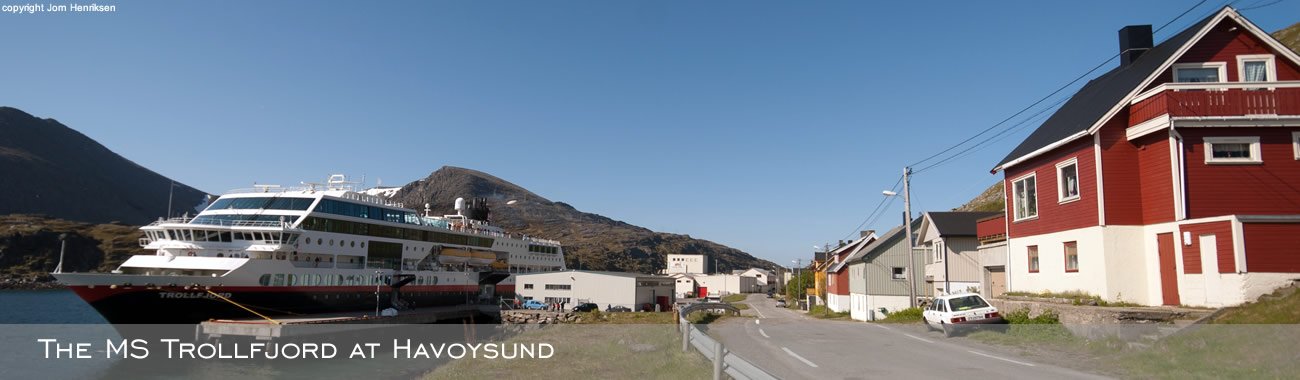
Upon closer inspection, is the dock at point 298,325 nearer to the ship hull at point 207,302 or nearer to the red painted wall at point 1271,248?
the ship hull at point 207,302

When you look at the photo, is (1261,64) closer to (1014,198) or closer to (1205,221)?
(1205,221)

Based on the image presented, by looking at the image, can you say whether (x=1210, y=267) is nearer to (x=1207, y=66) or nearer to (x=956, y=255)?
(x=1207, y=66)

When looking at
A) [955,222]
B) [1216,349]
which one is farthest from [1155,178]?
[955,222]

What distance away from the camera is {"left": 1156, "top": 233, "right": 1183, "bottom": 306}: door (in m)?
16.8

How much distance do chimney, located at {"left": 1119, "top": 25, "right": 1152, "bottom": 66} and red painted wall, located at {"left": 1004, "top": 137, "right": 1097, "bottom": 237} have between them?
4.93 meters

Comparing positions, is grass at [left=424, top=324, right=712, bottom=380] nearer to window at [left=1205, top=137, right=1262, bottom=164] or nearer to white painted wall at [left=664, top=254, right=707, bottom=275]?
window at [left=1205, top=137, right=1262, bottom=164]

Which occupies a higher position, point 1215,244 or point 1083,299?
point 1215,244

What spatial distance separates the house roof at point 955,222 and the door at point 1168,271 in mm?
14707

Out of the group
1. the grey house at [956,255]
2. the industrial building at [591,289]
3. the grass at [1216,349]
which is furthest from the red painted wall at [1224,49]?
the industrial building at [591,289]

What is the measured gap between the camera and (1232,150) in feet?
55.7

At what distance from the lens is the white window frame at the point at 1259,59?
18.2 metres

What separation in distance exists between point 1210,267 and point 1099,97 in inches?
305

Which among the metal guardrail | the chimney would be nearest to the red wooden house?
the chimney

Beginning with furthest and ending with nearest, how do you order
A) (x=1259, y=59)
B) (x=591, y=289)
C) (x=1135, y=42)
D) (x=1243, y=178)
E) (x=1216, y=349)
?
(x=591, y=289) → (x=1135, y=42) → (x=1259, y=59) → (x=1243, y=178) → (x=1216, y=349)
